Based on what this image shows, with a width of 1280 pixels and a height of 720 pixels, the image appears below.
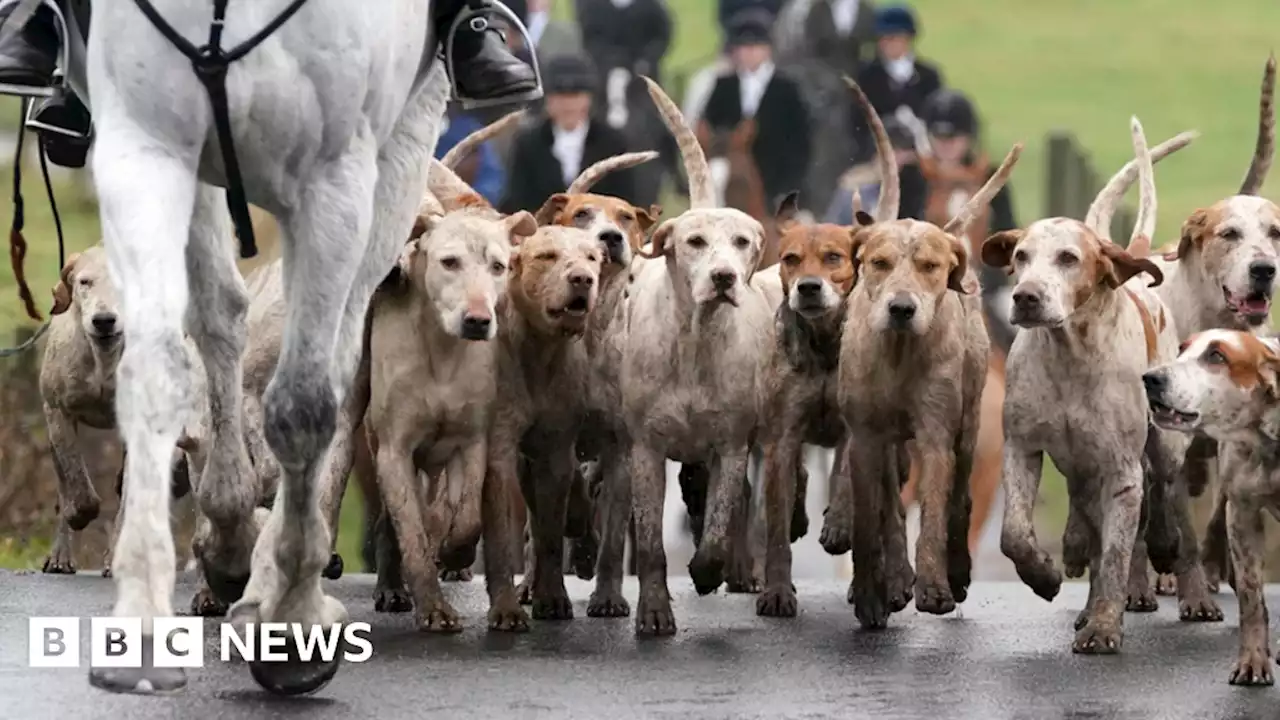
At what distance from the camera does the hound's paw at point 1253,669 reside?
8.24m

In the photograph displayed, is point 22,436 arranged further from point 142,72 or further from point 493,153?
point 142,72

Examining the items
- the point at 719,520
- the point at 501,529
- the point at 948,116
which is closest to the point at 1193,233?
the point at 719,520

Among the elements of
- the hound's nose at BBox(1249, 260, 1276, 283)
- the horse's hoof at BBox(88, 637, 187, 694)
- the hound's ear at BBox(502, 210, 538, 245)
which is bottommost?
the horse's hoof at BBox(88, 637, 187, 694)

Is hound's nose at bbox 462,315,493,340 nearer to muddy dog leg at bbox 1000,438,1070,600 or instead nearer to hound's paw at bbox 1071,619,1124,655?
muddy dog leg at bbox 1000,438,1070,600

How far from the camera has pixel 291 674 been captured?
729cm

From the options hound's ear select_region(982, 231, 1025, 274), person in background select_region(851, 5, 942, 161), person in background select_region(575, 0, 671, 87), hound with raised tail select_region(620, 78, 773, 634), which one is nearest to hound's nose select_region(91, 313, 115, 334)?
hound with raised tail select_region(620, 78, 773, 634)

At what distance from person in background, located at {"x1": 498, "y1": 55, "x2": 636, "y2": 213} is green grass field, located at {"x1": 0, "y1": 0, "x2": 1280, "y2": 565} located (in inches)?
48.8

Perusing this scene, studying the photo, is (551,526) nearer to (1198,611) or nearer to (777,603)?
(777,603)

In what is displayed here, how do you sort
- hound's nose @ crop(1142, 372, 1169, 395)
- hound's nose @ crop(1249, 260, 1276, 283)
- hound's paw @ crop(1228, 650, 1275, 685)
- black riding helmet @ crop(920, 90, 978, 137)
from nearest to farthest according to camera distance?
hound's paw @ crop(1228, 650, 1275, 685) → hound's nose @ crop(1142, 372, 1169, 395) → hound's nose @ crop(1249, 260, 1276, 283) → black riding helmet @ crop(920, 90, 978, 137)

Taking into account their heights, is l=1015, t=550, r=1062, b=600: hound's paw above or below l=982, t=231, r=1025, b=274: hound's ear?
below

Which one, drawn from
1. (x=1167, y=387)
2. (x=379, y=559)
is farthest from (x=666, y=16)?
(x=1167, y=387)

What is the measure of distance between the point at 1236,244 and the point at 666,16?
643 centimetres

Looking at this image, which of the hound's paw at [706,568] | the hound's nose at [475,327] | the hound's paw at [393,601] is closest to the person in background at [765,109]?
the hound's paw at [393,601]

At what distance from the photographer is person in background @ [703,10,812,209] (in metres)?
16.4
